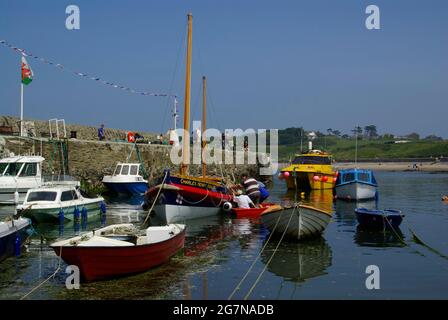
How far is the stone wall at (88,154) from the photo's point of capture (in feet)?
119

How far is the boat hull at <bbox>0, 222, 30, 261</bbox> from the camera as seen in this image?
49.5ft

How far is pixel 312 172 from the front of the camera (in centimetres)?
4478

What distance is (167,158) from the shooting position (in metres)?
50.3

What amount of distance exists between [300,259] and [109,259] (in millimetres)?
6315

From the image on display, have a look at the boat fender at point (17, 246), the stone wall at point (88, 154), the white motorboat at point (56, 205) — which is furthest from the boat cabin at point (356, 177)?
the boat fender at point (17, 246)

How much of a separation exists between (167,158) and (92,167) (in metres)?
10.5

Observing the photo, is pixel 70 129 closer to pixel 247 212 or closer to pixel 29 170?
pixel 29 170

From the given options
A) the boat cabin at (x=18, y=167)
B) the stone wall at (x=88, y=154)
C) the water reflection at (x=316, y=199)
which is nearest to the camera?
the boat cabin at (x=18, y=167)

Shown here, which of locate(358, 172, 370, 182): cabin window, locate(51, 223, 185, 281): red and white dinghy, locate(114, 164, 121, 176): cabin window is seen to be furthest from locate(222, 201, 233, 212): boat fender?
Result: locate(114, 164, 121, 176): cabin window

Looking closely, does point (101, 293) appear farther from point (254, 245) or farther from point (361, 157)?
point (361, 157)

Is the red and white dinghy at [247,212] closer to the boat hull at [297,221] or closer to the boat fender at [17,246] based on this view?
the boat hull at [297,221]

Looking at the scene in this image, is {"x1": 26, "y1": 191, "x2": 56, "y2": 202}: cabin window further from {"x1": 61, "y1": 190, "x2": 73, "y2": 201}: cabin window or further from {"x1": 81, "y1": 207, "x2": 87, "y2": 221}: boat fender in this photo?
{"x1": 81, "y1": 207, "x2": 87, "y2": 221}: boat fender

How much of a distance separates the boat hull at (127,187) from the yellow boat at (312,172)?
12.4 metres
